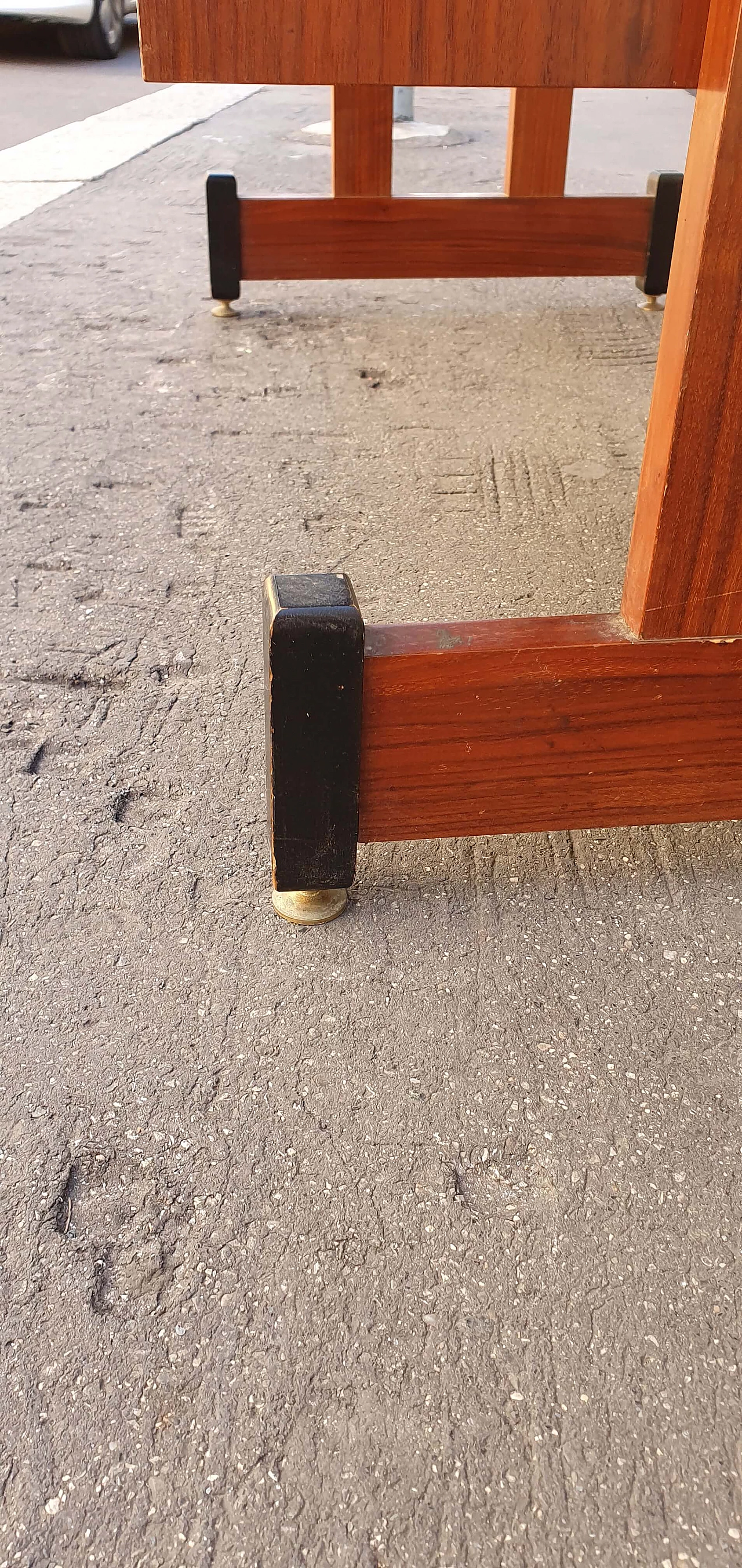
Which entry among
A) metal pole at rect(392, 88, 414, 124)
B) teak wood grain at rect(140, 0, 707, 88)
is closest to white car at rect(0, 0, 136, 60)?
metal pole at rect(392, 88, 414, 124)

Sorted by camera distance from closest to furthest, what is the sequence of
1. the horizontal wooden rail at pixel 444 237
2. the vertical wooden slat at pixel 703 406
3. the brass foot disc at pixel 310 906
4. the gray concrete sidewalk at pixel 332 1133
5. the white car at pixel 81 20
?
the gray concrete sidewalk at pixel 332 1133
the vertical wooden slat at pixel 703 406
the brass foot disc at pixel 310 906
the horizontal wooden rail at pixel 444 237
the white car at pixel 81 20

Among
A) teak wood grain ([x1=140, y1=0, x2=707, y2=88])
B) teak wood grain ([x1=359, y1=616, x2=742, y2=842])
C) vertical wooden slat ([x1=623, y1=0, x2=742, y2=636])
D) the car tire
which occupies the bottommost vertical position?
the car tire

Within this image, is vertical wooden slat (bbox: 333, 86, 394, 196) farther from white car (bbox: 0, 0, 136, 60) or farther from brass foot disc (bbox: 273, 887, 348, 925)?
white car (bbox: 0, 0, 136, 60)

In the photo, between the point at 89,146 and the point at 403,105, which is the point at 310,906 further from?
the point at 403,105

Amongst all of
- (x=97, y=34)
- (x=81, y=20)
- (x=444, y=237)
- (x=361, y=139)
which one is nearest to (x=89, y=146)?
(x=361, y=139)

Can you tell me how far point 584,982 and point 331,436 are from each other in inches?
51.9

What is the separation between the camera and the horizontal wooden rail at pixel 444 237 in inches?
99.2

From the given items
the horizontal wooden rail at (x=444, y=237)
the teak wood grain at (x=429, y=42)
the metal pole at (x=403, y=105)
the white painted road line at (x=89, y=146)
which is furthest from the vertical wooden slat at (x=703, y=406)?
the metal pole at (x=403, y=105)

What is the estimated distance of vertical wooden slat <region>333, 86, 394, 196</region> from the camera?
100 inches

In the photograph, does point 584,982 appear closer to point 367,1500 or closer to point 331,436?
point 367,1500

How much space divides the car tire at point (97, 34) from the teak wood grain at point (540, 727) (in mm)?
6852

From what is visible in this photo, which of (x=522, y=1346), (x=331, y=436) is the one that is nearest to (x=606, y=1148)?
(x=522, y=1346)

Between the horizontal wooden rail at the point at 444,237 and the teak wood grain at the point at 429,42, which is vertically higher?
the teak wood grain at the point at 429,42

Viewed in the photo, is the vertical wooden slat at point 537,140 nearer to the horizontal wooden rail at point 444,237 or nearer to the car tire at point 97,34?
the horizontal wooden rail at point 444,237
